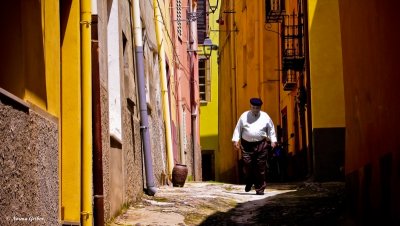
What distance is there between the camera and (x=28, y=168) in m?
5.21

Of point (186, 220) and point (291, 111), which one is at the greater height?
point (291, 111)

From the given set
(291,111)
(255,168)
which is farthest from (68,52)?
(291,111)

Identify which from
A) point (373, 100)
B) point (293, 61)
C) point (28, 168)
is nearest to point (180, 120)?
point (293, 61)

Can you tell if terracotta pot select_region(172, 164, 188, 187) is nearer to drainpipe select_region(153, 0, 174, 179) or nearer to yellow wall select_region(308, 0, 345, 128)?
drainpipe select_region(153, 0, 174, 179)

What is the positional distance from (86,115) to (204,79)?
29.8 metres

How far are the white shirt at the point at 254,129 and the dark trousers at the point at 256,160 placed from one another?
0.09m

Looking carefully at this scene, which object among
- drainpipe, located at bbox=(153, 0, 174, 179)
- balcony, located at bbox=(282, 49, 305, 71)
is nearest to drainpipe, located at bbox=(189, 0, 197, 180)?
balcony, located at bbox=(282, 49, 305, 71)

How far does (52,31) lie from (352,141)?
396 cm

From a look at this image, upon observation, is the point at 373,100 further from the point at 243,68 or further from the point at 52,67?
the point at 243,68

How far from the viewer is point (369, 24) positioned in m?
7.22

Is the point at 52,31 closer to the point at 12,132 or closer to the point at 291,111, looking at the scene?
the point at 12,132

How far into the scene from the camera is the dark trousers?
40.3 feet

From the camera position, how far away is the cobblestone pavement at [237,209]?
8844mm

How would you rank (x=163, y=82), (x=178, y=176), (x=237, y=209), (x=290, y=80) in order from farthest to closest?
(x=290, y=80)
(x=163, y=82)
(x=178, y=176)
(x=237, y=209)
